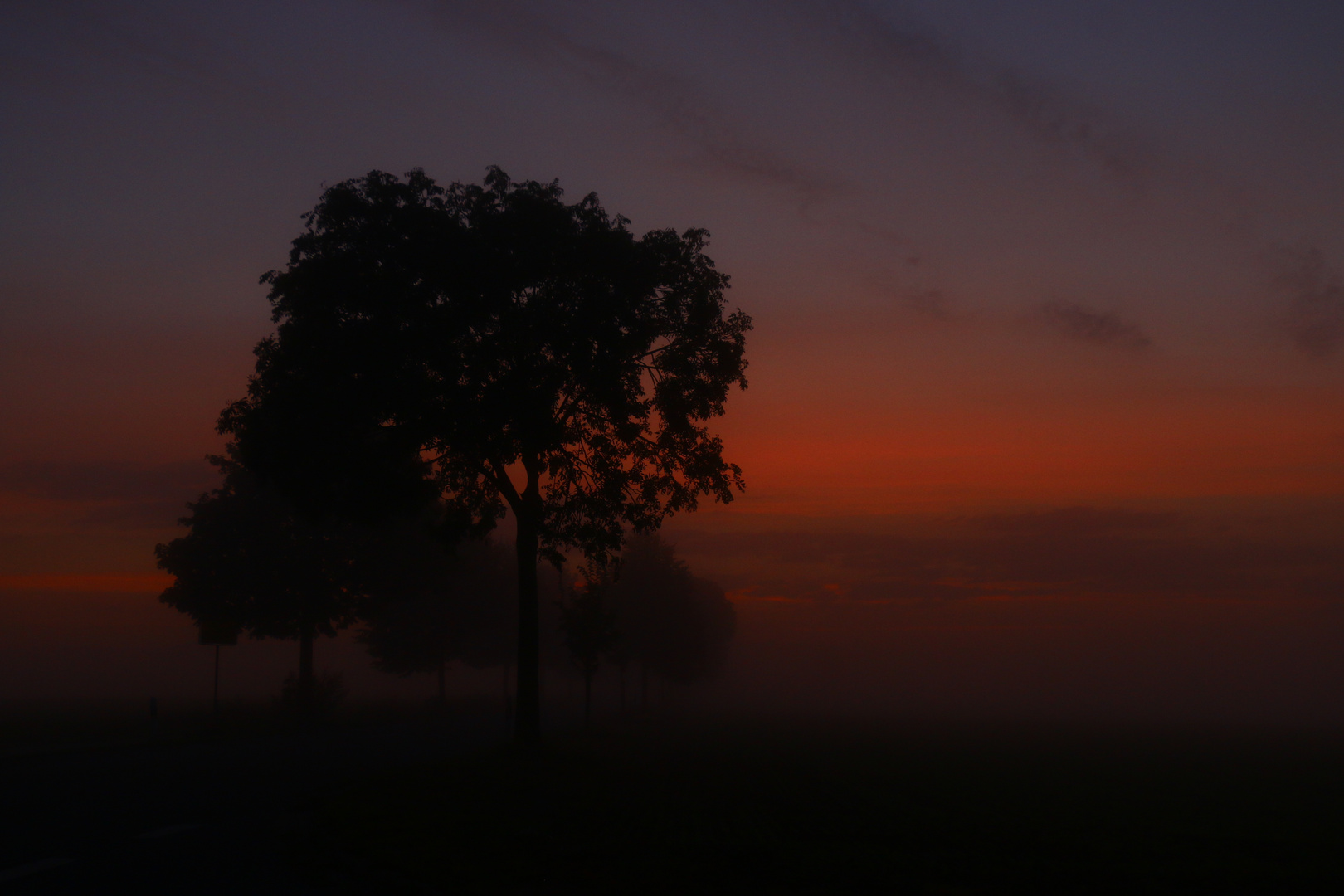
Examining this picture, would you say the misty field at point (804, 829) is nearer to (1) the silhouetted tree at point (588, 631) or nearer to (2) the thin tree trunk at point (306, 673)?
(1) the silhouetted tree at point (588, 631)

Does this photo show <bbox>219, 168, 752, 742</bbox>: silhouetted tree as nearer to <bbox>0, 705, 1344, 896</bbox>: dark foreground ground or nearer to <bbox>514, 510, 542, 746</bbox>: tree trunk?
<bbox>514, 510, 542, 746</bbox>: tree trunk

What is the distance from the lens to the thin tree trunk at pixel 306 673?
4459 centimetres

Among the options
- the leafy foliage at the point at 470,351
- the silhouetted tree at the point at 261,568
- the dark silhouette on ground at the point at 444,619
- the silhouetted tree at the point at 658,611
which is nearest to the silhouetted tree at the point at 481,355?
the leafy foliage at the point at 470,351

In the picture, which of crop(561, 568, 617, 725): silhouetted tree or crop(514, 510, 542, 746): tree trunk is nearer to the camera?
crop(514, 510, 542, 746): tree trunk

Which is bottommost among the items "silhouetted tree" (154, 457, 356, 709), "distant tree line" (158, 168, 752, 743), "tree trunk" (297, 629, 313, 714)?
"tree trunk" (297, 629, 313, 714)

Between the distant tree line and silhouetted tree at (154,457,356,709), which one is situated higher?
the distant tree line

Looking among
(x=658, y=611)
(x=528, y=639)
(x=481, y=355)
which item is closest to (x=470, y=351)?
(x=481, y=355)

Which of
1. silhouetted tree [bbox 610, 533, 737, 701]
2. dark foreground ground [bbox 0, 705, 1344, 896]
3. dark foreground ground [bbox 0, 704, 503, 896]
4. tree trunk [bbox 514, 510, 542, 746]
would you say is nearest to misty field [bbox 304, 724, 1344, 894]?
dark foreground ground [bbox 0, 705, 1344, 896]

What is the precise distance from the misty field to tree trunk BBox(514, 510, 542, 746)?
37.3 inches

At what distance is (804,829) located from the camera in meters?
14.4

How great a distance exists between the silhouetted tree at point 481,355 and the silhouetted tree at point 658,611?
47698mm

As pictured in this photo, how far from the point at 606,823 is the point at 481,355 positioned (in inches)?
572

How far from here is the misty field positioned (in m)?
10.5

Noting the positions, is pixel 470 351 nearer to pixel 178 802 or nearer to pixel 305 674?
pixel 178 802
